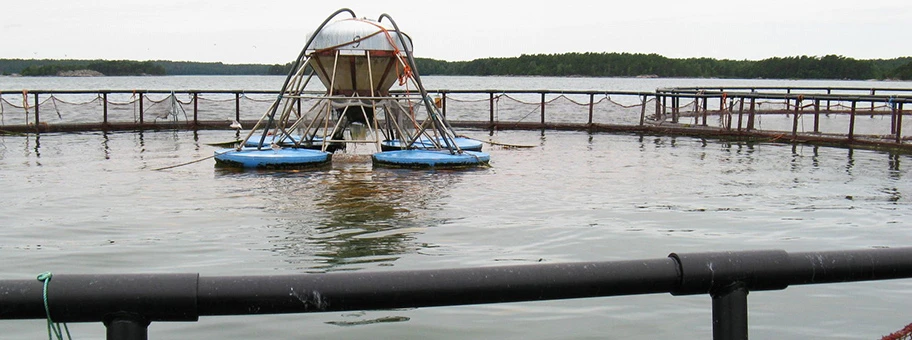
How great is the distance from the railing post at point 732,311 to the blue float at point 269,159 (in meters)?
16.6

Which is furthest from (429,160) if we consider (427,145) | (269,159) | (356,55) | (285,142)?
(285,142)

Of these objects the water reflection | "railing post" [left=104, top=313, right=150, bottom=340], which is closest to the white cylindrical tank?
the water reflection

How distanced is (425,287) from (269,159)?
16.7 meters

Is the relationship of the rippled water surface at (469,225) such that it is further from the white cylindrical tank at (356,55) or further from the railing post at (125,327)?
the railing post at (125,327)

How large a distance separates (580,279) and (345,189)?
44.3 ft

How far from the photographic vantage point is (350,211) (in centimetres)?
1277

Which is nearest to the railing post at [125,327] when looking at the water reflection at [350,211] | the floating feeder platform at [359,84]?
the water reflection at [350,211]

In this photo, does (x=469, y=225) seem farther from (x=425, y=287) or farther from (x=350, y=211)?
(x=425, y=287)

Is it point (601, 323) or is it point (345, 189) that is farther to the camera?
point (345, 189)

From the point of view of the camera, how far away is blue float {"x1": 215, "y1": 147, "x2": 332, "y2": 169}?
1823cm

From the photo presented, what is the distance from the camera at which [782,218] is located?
12.5m

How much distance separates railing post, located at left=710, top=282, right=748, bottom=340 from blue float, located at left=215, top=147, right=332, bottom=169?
1656 centimetres

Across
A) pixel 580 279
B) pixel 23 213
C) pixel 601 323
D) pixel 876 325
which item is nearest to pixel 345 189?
→ pixel 23 213

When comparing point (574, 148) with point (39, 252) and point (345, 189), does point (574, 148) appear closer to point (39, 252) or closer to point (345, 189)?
point (345, 189)
